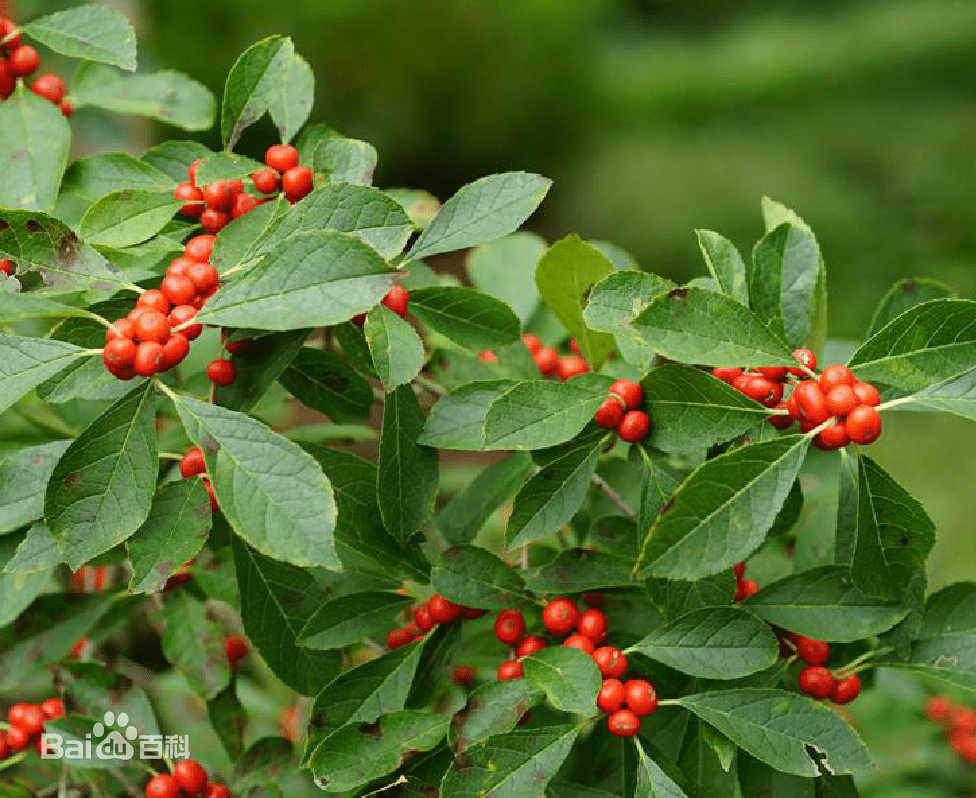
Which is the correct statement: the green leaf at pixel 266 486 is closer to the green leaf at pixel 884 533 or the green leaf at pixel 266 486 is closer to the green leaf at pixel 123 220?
the green leaf at pixel 123 220

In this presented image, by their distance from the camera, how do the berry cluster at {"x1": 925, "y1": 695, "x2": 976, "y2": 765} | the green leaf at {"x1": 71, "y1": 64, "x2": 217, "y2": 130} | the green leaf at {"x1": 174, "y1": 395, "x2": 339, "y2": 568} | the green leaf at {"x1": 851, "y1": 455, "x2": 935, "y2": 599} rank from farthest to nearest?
the berry cluster at {"x1": 925, "y1": 695, "x2": 976, "y2": 765} < the green leaf at {"x1": 71, "y1": 64, "x2": 217, "y2": 130} < the green leaf at {"x1": 851, "y1": 455, "x2": 935, "y2": 599} < the green leaf at {"x1": 174, "y1": 395, "x2": 339, "y2": 568}

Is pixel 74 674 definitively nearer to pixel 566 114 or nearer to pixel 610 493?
pixel 610 493

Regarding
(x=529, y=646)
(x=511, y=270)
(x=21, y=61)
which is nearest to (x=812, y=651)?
(x=529, y=646)

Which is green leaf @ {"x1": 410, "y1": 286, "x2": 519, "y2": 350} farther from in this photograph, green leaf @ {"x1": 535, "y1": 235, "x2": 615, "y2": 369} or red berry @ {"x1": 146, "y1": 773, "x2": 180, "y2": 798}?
red berry @ {"x1": 146, "y1": 773, "x2": 180, "y2": 798}

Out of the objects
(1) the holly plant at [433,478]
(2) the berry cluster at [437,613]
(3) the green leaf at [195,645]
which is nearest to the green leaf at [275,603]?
(1) the holly plant at [433,478]

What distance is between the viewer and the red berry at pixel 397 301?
96cm

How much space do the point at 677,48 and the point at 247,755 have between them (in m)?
9.80

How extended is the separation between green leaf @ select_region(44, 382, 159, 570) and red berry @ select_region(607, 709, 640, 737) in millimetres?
396

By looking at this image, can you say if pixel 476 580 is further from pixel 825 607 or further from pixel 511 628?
pixel 825 607

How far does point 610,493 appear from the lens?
115cm

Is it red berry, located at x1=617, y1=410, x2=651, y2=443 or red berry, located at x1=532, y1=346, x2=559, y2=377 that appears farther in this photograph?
red berry, located at x1=532, y1=346, x2=559, y2=377

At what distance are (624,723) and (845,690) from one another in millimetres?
257

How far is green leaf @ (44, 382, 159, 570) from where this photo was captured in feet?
2.75

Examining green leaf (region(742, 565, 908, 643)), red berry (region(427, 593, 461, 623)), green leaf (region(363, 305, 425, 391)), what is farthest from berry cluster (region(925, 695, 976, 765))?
green leaf (region(363, 305, 425, 391))
